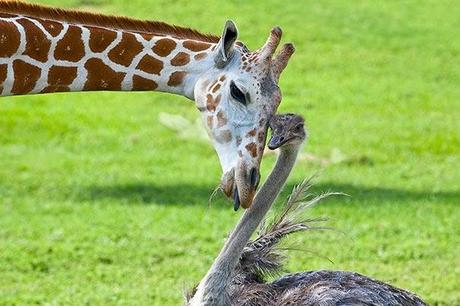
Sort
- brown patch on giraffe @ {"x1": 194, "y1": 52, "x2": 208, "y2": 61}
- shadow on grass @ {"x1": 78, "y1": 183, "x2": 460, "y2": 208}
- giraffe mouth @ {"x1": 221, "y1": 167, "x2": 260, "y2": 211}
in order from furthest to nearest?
1. shadow on grass @ {"x1": 78, "y1": 183, "x2": 460, "y2": 208}
2. brown patch on giraffe @ {"x1": 194, "y1": 52, "x2": 208, "y2": 61}
3. giraffe mouth @ {"x1": 221, "y1": 167, "x2": 260, "y2": 211}

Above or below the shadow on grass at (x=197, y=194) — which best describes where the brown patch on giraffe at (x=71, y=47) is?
above

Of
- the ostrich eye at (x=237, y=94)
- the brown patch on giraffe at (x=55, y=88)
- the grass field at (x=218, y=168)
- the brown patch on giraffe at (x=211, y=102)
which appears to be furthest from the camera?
the grass field at (x=218, y=168)

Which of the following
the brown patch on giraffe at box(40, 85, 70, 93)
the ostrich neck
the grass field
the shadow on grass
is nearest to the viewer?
the ostrich neck

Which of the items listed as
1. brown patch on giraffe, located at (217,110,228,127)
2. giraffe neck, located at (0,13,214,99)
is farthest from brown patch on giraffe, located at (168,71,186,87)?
brown patch on giraffe, located at (217,110,228,127)

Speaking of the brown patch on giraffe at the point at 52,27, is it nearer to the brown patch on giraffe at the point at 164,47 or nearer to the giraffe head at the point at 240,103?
the brown patch on giraffe at the point at 164,47

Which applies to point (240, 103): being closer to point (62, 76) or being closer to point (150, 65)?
point (150, 65)

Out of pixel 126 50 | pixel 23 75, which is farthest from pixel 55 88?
pixel 126 50

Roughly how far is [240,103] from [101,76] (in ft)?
2.82

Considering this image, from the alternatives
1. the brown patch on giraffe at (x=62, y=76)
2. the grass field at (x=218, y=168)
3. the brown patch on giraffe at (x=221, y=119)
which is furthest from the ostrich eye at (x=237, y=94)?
the grass field at (x=218, y=168)

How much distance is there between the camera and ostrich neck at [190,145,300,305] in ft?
20.6

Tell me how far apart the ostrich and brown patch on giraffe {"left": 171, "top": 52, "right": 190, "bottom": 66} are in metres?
0.69

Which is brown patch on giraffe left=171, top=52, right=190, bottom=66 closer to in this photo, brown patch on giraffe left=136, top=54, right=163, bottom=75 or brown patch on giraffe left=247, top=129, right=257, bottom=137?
brown patch on giraffe left=136, top=54, right=163, bottom=75

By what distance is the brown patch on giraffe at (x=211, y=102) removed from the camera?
614 cm

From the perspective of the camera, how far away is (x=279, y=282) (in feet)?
21.6
